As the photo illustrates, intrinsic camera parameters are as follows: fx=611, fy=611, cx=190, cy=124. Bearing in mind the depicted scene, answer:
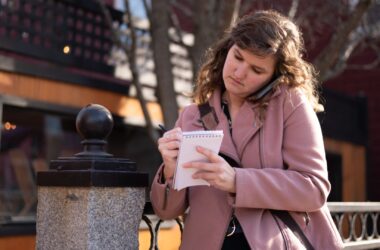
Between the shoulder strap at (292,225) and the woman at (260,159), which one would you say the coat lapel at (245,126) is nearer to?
the woman at (260,159)

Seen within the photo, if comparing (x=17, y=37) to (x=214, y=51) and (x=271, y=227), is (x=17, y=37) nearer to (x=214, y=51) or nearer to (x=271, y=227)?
(x=214, y=51)

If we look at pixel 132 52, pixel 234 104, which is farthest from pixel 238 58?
pixel 132 52

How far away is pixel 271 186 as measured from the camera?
7.14 ft

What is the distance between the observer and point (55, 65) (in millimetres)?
7137

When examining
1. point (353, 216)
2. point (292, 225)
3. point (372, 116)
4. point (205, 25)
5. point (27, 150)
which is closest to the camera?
point (292, 225)

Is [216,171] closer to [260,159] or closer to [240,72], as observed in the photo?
[260,159]

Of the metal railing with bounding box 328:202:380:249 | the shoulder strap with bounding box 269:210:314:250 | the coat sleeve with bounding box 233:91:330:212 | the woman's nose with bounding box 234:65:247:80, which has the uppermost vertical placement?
the woman's nose with bounding box 234:65:247:80

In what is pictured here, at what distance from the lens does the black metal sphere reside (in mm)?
2803

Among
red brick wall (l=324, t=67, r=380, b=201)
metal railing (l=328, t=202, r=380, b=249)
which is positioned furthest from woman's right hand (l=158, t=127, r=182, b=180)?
red brick wall (l=324, t=67, r=380, b=201)

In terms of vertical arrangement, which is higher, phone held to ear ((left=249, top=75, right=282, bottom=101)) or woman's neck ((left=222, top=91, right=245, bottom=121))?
phone held to ear ((left=249, top=75, right=282, bottom=101))

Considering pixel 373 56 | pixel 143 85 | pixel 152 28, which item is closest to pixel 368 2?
pixel 152 28

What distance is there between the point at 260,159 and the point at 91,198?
0.78 metres

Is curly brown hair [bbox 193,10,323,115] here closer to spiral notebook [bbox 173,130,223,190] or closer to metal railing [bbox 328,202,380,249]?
spiral notebook [bbox 173,130,223,190]

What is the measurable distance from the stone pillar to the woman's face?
70 cm
